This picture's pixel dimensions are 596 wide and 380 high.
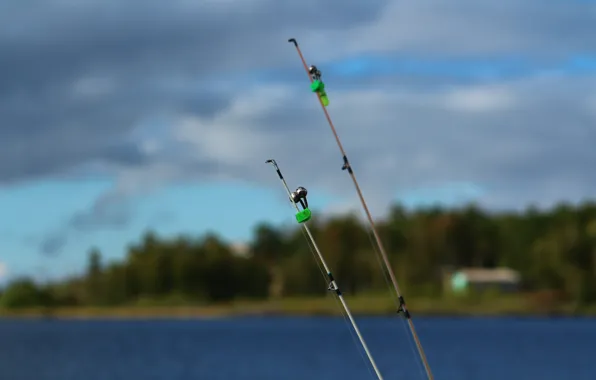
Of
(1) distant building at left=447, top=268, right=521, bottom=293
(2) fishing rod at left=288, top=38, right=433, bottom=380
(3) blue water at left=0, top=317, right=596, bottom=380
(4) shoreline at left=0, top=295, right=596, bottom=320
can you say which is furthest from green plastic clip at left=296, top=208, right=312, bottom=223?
(1) distant building at left=447, top=268, right=521, bottom=293

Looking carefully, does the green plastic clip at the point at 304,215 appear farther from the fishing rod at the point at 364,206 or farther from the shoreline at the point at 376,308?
the shoreline at the point at 376,308

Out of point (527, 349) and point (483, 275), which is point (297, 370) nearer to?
point (527, 349)

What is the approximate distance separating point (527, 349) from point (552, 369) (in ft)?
66.9

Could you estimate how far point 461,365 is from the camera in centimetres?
6412

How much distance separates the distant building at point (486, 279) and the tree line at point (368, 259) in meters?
1.64

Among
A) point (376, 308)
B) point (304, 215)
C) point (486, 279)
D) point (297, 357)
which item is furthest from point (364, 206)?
point (486, 279)

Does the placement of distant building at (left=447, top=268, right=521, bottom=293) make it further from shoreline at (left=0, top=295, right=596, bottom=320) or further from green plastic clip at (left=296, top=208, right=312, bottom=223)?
green plastic clip at (left=296, top=208, right=312, bottom=223)

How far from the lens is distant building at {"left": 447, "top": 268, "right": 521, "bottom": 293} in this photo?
163 metres

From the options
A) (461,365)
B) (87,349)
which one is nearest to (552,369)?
(461,365)

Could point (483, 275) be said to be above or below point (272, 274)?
below

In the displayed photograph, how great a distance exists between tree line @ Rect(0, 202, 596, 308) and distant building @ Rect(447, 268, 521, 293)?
1.64 metres

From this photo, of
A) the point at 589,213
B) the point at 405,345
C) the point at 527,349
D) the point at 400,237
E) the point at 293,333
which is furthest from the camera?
the point at 400,237

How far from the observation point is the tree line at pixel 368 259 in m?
154

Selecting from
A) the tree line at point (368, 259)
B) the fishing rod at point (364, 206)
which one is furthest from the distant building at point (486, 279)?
the fishing rod at point (364, 206)
